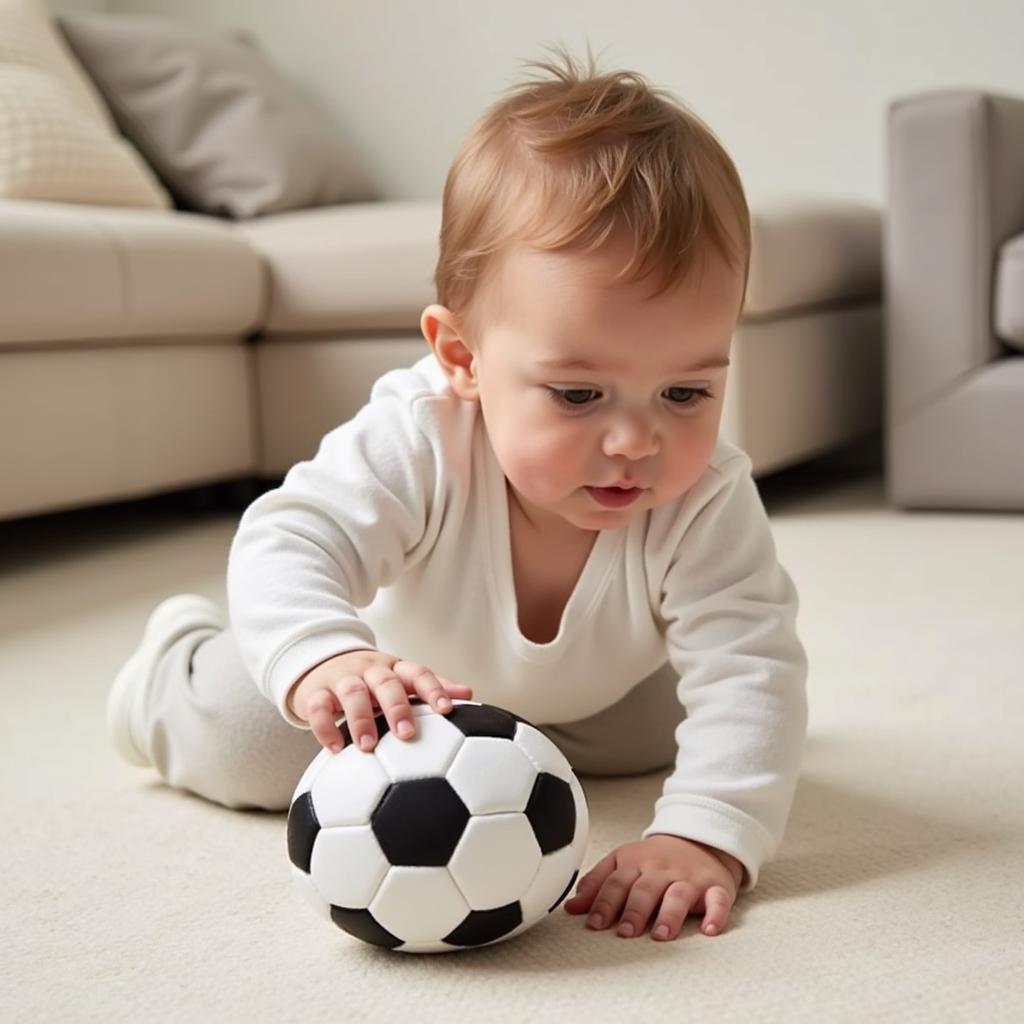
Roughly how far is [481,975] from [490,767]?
0.11m

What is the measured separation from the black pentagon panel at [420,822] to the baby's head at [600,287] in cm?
23

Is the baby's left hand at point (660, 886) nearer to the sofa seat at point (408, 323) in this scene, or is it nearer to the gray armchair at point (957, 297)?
the sofa seat at point (408, 323)

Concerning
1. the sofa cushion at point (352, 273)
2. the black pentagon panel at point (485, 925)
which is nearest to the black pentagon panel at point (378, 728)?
the black pentagon panel at point (485, 925)

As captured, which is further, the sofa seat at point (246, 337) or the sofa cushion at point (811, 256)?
the sofa cushion at point (811, 256)

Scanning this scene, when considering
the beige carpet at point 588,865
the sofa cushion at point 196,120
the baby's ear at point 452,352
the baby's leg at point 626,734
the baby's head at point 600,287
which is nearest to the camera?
the beige carpet at point 588,865

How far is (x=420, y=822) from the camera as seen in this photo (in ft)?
2.69

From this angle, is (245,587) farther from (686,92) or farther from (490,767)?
(686,92)

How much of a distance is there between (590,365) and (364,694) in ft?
0.79

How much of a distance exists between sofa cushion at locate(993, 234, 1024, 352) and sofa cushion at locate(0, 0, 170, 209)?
1.56 metres

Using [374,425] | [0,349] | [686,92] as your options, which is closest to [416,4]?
[686,92]

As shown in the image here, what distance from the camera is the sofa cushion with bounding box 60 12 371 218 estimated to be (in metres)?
3.19

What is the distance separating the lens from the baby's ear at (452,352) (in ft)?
3.41

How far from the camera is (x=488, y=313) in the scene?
3.23 ft

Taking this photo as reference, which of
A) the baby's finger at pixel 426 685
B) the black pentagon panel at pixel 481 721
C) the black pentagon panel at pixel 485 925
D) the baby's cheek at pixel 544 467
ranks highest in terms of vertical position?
the baby's cheek at pixel 544 467
